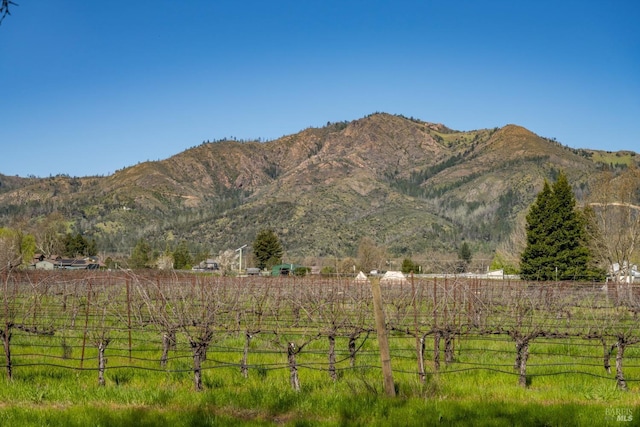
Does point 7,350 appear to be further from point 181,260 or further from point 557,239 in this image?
point 181,260

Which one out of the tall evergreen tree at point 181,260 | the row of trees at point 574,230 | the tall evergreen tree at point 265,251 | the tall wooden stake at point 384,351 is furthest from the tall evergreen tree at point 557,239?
the tall evergreen tree at point 181,260

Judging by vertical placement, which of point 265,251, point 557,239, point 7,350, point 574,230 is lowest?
point 7,350

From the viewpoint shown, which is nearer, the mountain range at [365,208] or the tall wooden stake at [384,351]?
the tall wooden stake at [384,351]

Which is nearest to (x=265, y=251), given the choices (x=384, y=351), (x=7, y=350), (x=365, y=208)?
(x=7, y=350)

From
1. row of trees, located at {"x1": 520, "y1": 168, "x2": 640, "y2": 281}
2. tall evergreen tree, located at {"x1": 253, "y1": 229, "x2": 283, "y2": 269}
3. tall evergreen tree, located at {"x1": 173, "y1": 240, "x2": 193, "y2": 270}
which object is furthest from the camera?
tall evergreen tree, located at {"x1": 173, "y1": 240, "x2": 193, "y2": 270}

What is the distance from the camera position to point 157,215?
174 m

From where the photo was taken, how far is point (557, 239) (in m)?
36.9

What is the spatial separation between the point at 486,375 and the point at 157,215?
173706 millimetres

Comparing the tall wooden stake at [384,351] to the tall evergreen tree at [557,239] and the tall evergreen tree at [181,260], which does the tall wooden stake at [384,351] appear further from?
the tall evergreen tree at [181,260]

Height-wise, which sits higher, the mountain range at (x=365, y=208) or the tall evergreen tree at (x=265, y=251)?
the mountain range at (x=365, y=208)

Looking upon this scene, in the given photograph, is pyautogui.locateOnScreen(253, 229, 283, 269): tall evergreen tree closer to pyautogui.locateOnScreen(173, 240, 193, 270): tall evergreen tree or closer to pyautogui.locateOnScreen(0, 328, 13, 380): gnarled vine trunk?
pyautogui.locateOnScreen(173, 240, 193, 270): tall evergreen tree

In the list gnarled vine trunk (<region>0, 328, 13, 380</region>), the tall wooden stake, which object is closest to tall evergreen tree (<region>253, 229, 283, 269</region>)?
gnarled vine trunk (<region>0, 328, 13, 380</region>)

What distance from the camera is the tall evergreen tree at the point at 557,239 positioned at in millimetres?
36281

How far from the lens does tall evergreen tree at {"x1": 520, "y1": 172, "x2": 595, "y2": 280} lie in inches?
1428
